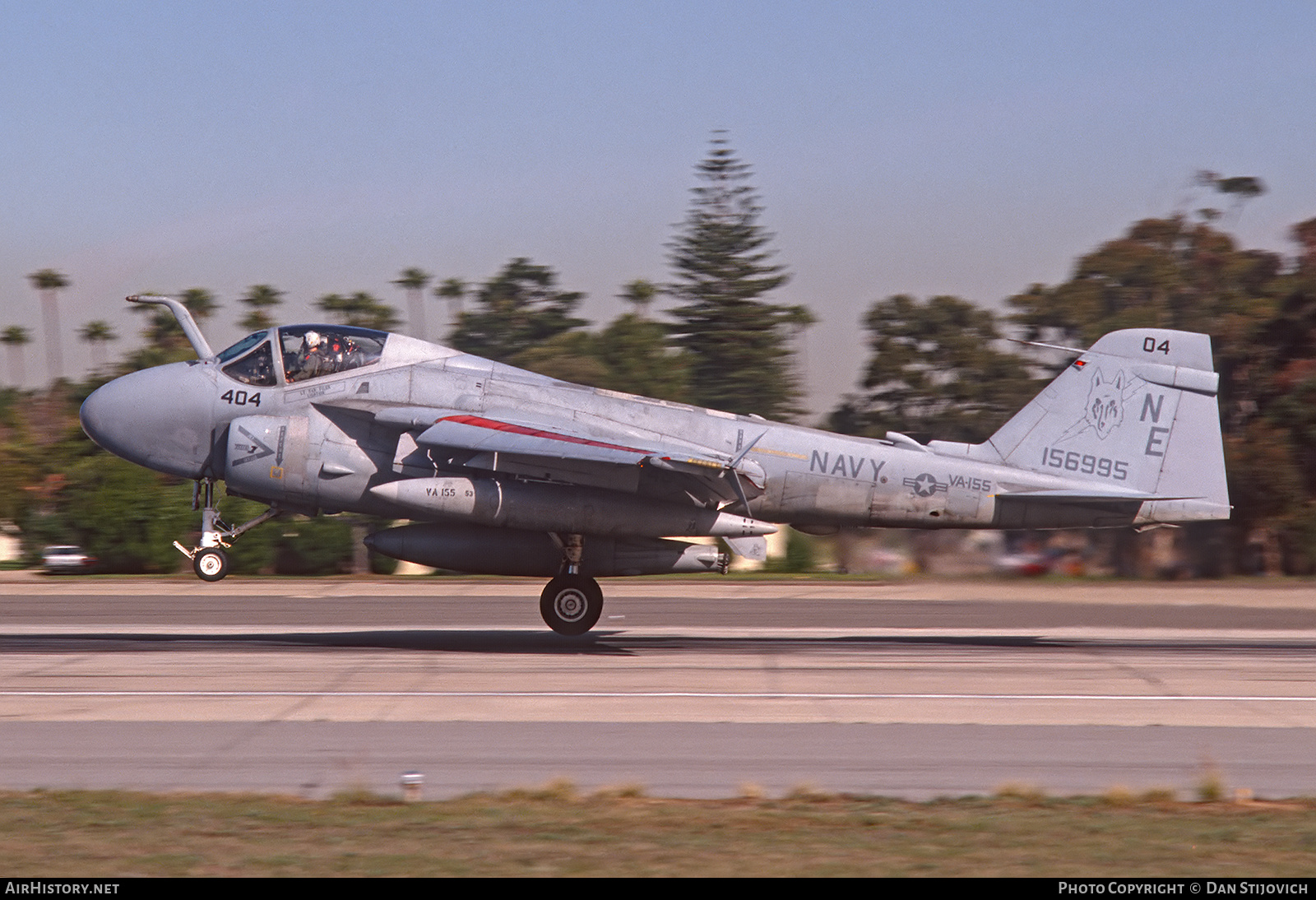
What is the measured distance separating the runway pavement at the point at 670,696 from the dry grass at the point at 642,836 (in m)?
0.67

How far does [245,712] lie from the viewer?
12.0 m

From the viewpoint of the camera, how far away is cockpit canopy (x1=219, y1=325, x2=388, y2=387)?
55.7 ft

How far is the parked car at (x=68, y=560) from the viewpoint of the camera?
35000 millimetres

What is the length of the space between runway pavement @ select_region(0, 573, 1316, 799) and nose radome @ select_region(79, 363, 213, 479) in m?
2.63

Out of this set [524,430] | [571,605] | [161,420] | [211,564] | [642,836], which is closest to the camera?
[642,836]

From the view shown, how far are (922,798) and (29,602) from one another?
20.5 m

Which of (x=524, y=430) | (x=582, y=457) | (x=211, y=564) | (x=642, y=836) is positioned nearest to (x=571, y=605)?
(x=582, y=457)

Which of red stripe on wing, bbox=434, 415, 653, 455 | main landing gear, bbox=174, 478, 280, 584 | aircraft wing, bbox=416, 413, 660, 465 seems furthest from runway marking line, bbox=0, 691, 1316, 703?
red stripe on wing, bbox=434, 415, 653, 455

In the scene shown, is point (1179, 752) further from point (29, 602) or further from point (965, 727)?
point (29, 602)

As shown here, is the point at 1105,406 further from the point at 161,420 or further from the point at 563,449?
the point at 161,420

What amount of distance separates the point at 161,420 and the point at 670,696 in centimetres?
823

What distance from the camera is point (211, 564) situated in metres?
16.4

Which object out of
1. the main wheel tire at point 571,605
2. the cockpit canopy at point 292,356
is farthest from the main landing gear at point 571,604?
the cockpit canopy at point 292,356
